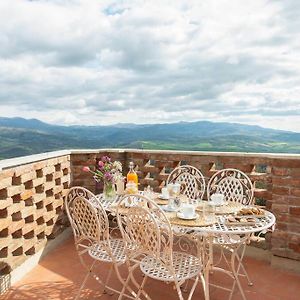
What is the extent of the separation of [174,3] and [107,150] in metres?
2.03

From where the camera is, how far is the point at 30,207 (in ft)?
10.3

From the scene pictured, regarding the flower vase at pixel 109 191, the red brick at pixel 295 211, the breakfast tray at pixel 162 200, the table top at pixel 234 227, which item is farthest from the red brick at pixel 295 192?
the flower vase at pixel 109 191

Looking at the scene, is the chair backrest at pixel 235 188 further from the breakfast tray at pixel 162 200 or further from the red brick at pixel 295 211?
the breakfast tray at pixel 162 200

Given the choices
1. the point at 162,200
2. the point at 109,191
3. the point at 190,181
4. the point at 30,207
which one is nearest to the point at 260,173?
the point at 190,181

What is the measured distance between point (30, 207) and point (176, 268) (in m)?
1.62

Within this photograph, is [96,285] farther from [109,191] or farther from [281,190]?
[281,190]

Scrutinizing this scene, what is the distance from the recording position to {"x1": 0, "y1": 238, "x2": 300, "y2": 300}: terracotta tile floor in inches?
108

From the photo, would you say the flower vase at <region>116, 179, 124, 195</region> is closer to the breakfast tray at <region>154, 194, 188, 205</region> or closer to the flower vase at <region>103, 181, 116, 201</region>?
the flower vase at <region>103, 181, 116, 201</region>

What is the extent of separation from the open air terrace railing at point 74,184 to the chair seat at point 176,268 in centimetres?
125

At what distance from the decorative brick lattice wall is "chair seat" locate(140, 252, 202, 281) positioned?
4.09 feet

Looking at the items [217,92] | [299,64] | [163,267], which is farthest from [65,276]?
[217,92]

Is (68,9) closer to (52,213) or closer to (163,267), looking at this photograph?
(52,213)

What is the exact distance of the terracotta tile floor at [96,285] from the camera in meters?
2.74

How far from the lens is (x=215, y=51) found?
6324mm
